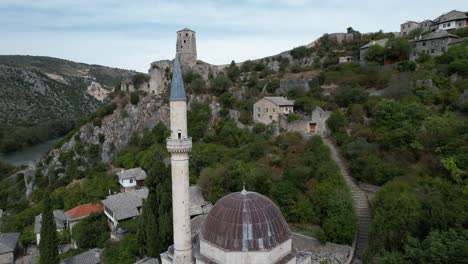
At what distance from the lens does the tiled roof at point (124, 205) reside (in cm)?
2719

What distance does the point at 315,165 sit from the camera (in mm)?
25141

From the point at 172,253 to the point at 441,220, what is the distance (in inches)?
558

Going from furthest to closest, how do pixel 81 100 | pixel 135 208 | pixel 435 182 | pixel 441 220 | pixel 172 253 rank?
pixel 81 100 < pixel 135 208 < pixel 435 182 < pixel 172 253 < pixel 441 220

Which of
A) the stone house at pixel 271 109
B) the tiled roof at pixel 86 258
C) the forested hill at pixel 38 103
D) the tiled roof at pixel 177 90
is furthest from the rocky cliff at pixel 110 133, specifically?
the tiled roof at pixel 177 90

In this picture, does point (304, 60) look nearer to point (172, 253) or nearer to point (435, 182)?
point (435, 182)

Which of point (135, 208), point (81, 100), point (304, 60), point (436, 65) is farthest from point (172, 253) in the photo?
point (81, 100)

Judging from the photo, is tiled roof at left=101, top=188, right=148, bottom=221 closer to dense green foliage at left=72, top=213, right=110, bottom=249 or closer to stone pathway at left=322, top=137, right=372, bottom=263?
dense green foliage at left=72, top=213, right=110, bottom=249

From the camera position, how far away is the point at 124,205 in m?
28.4

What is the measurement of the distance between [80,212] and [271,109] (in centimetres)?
2297

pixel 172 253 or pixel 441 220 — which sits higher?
pixel 441 220

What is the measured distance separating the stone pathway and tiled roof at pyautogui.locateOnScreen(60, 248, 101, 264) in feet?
62.2

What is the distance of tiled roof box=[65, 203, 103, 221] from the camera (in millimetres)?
29961

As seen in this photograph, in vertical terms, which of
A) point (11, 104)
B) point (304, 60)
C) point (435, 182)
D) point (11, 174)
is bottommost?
point (11, 174)

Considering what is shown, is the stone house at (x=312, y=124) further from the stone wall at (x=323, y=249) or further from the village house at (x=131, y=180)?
the village house at (x=131, y=180)
